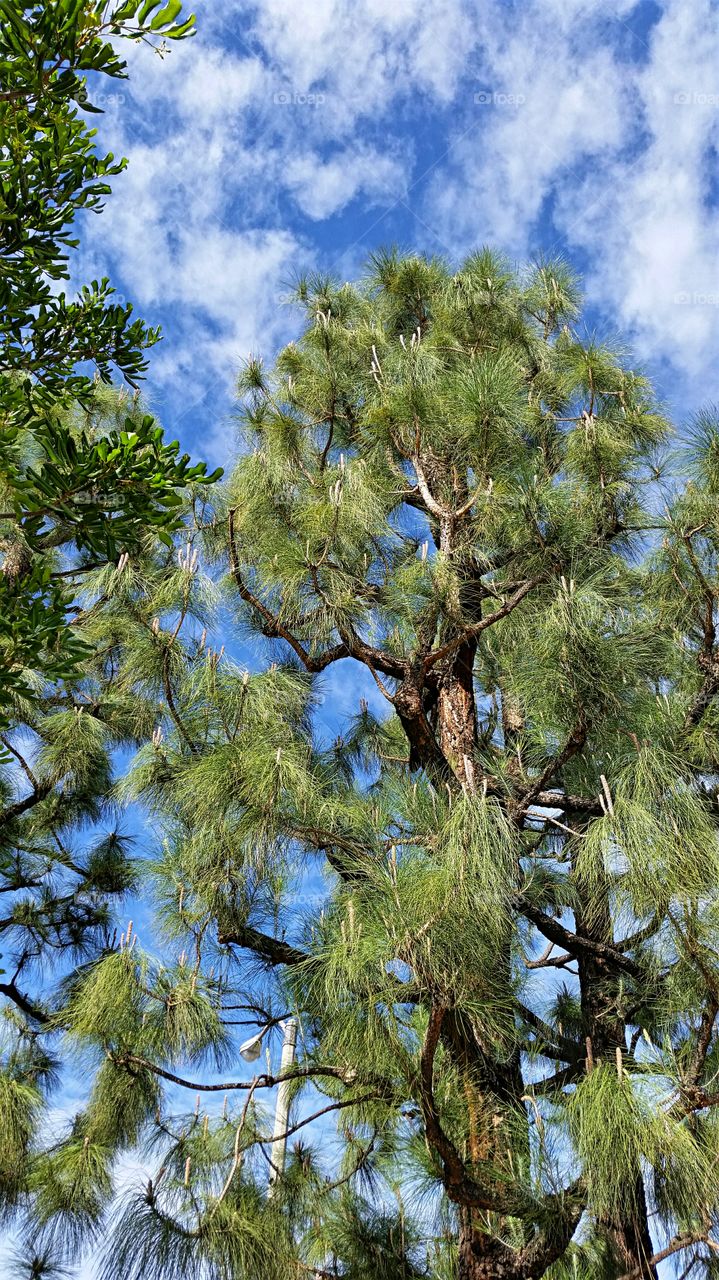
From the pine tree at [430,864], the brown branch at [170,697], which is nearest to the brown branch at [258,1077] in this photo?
the pine tree at [430,864]

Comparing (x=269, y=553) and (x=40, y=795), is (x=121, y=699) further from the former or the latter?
(x=269, y=553)

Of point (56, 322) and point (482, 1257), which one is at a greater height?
point (56, 322)

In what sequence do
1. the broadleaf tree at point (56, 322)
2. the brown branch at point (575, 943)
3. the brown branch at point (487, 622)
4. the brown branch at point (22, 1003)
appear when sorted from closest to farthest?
the broadleaf tree at point (56, 322) → the brown branch at point (575, 943) → the brown branch at point (487, 622) → the brown branch at point (22, 1003)

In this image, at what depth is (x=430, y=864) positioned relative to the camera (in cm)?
166

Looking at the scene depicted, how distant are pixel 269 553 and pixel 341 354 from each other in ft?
3.47

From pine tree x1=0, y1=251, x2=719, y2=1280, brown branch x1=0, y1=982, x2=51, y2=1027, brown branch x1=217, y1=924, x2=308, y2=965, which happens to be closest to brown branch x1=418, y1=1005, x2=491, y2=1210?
pine tree x1=0, y1=251, x2=719, y2=1280

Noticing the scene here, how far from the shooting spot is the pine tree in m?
1.58

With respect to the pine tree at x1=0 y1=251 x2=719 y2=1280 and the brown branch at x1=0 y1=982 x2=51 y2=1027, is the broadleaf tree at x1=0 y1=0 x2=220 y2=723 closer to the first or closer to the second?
the pine tree at x1=0 y1=251 x2=719 y2=1280

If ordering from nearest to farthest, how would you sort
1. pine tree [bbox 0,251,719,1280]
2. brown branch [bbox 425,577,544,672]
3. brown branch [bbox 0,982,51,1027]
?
pine tree [bbox 0,251,719,1280]
brown branch [bbox 425,577,544,672]
brown branch [bbox 0,982,51,1027]

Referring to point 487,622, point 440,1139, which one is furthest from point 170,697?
point 440,1139

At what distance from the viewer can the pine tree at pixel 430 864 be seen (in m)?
1.58

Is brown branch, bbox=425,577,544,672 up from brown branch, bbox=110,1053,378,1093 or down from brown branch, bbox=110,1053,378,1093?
up

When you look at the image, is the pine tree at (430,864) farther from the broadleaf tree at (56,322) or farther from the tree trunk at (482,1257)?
the broadleaf tree at (56,322)

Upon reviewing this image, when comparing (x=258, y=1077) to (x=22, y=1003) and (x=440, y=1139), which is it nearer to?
(x=440, y=1139)
